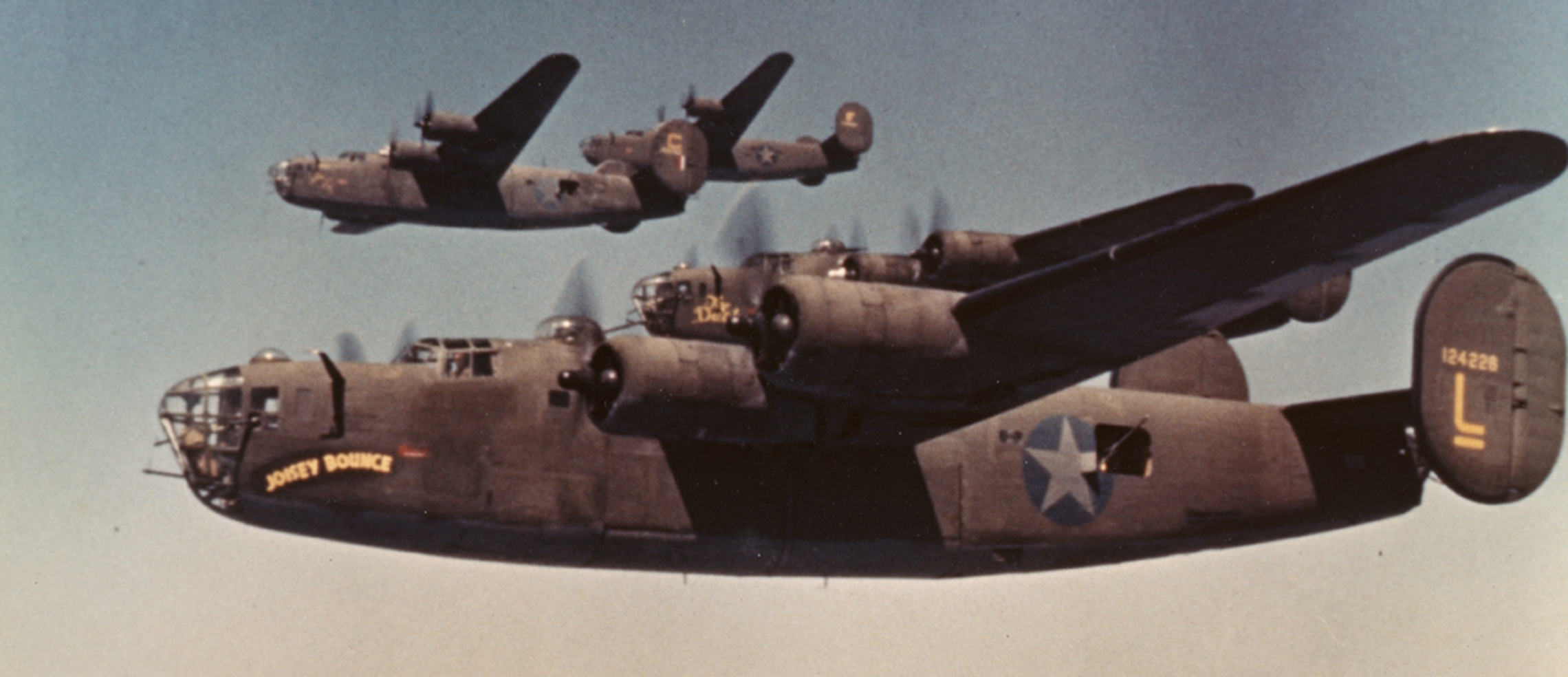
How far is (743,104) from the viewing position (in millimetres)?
44844

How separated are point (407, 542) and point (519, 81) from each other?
64.8ft


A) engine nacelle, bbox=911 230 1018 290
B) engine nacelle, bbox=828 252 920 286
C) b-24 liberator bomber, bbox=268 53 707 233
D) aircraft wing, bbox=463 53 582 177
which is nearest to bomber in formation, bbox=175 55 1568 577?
engine nacelle, bbox=911 230 1018 290

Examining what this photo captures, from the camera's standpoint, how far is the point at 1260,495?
18859 millimetres

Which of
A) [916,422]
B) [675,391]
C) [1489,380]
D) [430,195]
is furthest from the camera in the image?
[430,195]

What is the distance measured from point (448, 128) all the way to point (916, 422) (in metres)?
20.4

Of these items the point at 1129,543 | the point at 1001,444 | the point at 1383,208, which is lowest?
the point at 1129,543

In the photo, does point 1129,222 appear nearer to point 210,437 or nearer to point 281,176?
point 210,437

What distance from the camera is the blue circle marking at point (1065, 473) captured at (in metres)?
17.3

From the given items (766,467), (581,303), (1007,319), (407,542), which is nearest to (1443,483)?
(1007,319)

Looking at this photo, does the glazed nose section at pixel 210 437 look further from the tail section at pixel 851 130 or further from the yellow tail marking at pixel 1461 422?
the tail section at pixel 851 130

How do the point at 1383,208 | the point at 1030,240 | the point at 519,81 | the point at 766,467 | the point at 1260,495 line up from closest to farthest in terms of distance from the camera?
1. the point at 1383,208
2. the point at 766,467
3. the point at 1260,495
4. the point at 1030,240
5. the point at 519,81

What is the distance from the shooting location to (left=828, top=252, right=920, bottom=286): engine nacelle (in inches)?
1129

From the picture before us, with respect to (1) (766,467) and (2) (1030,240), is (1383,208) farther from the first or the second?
(2) (1030,240)

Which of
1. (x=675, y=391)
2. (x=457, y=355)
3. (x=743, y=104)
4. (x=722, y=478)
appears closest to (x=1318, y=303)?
(x=722, y=478)
